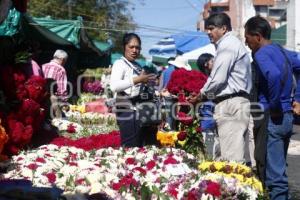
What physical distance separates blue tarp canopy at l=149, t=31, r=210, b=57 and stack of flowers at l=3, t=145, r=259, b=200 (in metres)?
18.4

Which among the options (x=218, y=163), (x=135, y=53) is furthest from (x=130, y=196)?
(x=135, y=53)

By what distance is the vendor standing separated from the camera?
6816mm

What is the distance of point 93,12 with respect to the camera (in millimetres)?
40375

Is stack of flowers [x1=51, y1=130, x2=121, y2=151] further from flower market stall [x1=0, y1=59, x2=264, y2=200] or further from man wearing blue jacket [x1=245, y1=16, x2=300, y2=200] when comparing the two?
man wearing blue jacket [x1=245, y1=16, x2=300, y2=200]

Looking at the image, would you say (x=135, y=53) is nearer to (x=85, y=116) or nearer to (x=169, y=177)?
(x=169, y=177)

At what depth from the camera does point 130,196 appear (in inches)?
203

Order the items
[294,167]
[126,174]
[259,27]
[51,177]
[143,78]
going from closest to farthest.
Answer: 1. [51,177]
2. [126,174]
3. [259,27]
4. [143,78]
5. [294,167]

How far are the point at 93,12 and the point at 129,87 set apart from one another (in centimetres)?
3425

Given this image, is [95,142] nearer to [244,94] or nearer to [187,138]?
[187,138]

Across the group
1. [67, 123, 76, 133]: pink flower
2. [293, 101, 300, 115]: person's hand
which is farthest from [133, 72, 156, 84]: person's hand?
[67, 123, 76, 133]: pink flower

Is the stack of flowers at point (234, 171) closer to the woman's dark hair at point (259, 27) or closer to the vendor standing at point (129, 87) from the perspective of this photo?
the vendor standing at point (129, 87)

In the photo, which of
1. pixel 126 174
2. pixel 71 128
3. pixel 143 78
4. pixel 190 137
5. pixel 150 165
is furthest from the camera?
pixel 71 128

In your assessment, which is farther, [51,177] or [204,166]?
[204,166]

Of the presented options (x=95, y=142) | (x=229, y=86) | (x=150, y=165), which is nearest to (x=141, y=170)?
→ (x=150, y=165)
